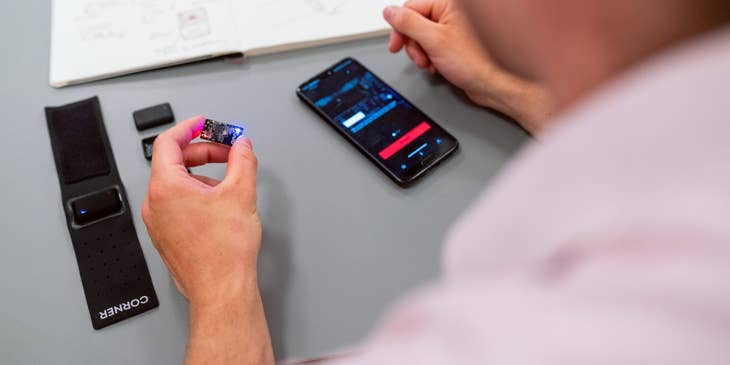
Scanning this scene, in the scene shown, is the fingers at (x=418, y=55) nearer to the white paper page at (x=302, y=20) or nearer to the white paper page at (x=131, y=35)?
the white paper page at (x=302, y=20)

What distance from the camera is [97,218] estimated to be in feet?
2.63

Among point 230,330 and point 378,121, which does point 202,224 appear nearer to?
point 230,330

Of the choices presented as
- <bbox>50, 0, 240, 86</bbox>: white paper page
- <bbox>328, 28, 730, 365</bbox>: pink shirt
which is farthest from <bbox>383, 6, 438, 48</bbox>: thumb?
<bbox>328, 28, 730, 365</bbox>: pink shirt

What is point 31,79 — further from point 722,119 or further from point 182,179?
point 722,119

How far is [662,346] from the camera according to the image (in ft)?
1.10

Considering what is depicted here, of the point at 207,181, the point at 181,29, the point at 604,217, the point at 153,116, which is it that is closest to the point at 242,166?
the point at 207,181

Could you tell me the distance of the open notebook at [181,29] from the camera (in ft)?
3.03

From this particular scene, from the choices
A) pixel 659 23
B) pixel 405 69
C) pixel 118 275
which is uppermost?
pixel 659 23

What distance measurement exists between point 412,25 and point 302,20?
0.17 metres

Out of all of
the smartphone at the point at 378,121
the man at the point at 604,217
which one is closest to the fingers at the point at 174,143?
the smartphone at the point at 378,121

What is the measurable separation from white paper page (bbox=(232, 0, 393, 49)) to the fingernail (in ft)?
0.17

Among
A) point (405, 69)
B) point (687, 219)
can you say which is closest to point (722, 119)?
point (687, 219)

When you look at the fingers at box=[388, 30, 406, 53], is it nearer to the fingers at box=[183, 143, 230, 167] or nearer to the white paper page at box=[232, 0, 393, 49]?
the white paper page at box=[232, 0, 393, 49]

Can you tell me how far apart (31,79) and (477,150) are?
2.04 feet
